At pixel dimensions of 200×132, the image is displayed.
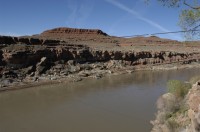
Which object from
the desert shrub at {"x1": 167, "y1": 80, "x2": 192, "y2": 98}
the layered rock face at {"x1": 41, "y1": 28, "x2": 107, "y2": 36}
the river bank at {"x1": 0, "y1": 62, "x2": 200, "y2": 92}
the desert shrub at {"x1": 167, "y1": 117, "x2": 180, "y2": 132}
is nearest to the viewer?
the desert shrub at {"x1": 167, "y1": 117, "x2": 180, "y2": 132}

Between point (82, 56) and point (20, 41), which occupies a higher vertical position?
point (20, 41)

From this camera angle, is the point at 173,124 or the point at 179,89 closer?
the point at 173,124

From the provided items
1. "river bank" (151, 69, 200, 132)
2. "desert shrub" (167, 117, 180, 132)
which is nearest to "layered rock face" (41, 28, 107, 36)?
"river bank" (151, 69, 200, 132)

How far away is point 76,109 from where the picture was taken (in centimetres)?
2033

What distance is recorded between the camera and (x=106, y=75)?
40.3m

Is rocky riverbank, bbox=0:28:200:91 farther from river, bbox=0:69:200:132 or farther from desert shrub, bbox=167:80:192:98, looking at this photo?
desert shrub, bbox=167:80:192:98

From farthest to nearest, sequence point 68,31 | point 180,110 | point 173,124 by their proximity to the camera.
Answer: point 68,31, point 180,110, point 173,124

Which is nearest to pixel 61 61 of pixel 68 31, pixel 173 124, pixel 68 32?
pixel 173 124

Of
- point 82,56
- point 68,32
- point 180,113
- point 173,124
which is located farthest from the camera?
point 68,32

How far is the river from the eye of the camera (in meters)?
15.8

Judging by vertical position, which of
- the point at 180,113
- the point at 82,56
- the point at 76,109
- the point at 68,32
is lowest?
the point at 76,109

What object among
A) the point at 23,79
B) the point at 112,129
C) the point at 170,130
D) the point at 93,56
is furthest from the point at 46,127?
the point at 93,56

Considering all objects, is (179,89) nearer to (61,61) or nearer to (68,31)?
(61,61)

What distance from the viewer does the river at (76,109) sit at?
15812mm
